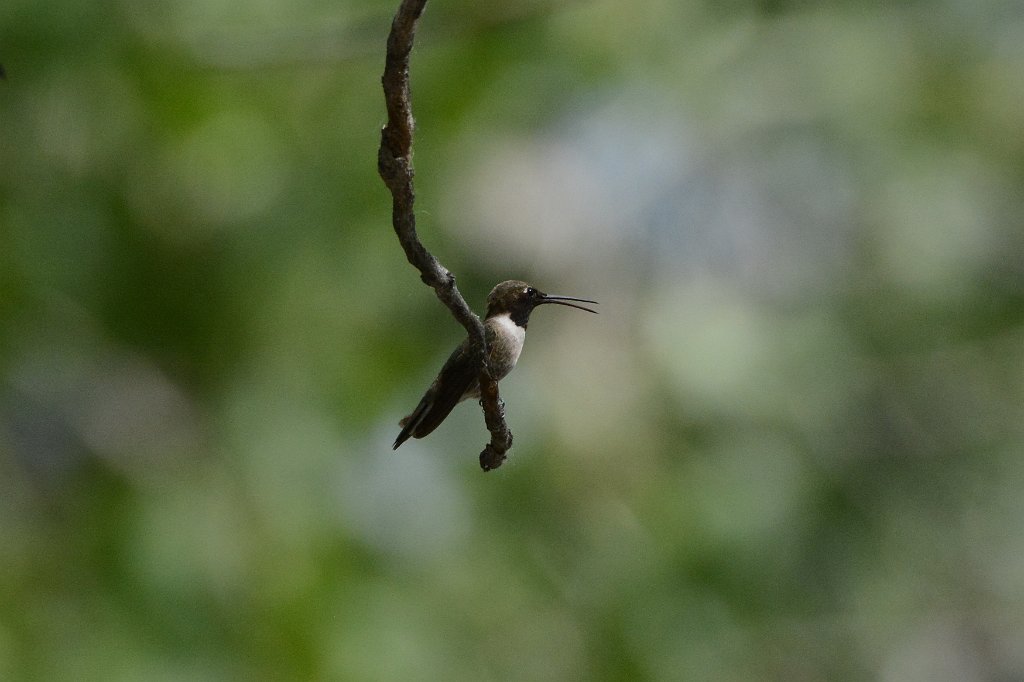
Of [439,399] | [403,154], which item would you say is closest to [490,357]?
[439,399]

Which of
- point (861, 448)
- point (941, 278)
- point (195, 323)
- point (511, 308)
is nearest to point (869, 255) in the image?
point (941, 278)

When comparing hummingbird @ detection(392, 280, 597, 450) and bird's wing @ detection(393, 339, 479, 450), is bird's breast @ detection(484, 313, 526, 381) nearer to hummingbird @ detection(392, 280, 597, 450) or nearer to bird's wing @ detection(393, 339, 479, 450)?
hummingbird @ detection(392, 280, 597, 450)

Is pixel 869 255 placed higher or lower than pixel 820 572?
higher

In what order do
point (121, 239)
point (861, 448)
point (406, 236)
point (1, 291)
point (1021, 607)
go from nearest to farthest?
point (406, 236) → point (1, 291) → point (121, 239) → point (861, 448) → point (1021, 607)

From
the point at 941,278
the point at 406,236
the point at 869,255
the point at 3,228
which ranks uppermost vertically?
the point at 869,255

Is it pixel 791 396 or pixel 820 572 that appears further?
pixel 820 572

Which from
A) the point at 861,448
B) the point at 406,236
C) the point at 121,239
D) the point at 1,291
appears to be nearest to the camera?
the point at 406,236

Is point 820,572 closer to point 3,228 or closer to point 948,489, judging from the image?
point 948,489

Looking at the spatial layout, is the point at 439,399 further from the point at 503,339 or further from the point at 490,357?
the point at 503,339
